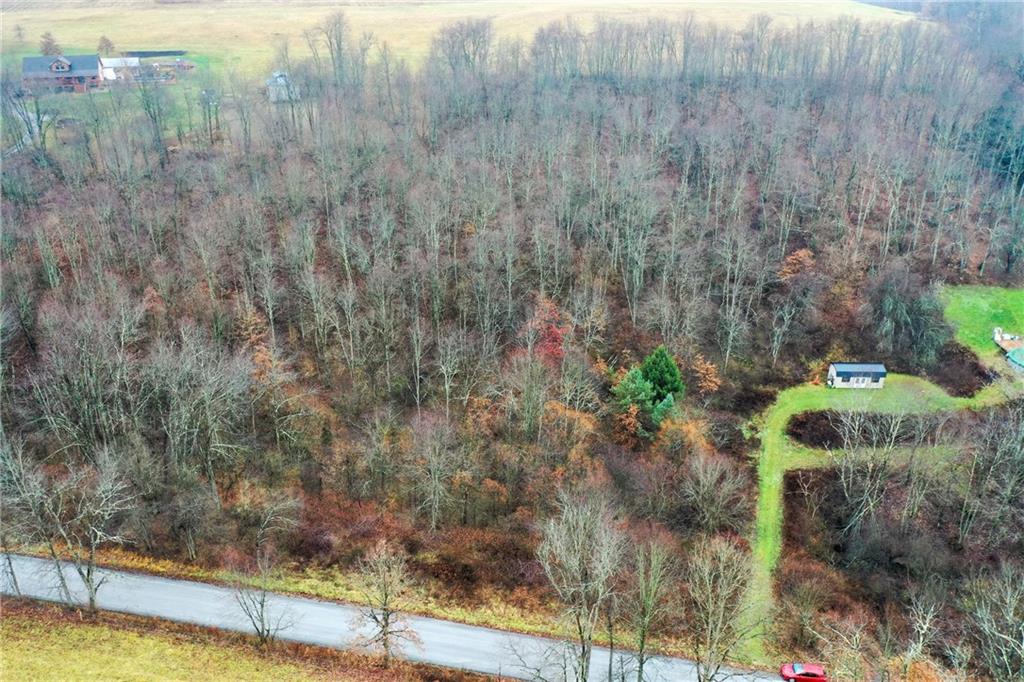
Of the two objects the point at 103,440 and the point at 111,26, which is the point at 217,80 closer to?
the point at 111,26

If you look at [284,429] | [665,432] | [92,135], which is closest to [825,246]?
[665,432]

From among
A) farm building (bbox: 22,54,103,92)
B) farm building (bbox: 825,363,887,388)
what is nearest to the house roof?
farm building (bbox: 22,54,103,92)

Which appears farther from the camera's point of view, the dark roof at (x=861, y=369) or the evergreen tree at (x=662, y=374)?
the dark roof at (x=861, y=369)

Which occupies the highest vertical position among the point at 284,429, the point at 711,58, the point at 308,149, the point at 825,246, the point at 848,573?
the point at 711,58

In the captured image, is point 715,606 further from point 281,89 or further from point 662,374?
point 281,89

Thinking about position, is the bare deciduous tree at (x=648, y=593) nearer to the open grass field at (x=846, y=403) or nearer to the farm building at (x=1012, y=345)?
the open grass field at (x=846, y=403)

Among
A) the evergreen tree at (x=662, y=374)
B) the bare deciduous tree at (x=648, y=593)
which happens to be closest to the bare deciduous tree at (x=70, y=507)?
the bare deciduous tree at (x=648, y=593)

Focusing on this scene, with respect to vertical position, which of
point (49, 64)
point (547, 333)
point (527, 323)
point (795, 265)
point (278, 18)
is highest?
point (278, 18)

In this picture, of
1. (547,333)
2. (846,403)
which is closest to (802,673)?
A: (846,403)
